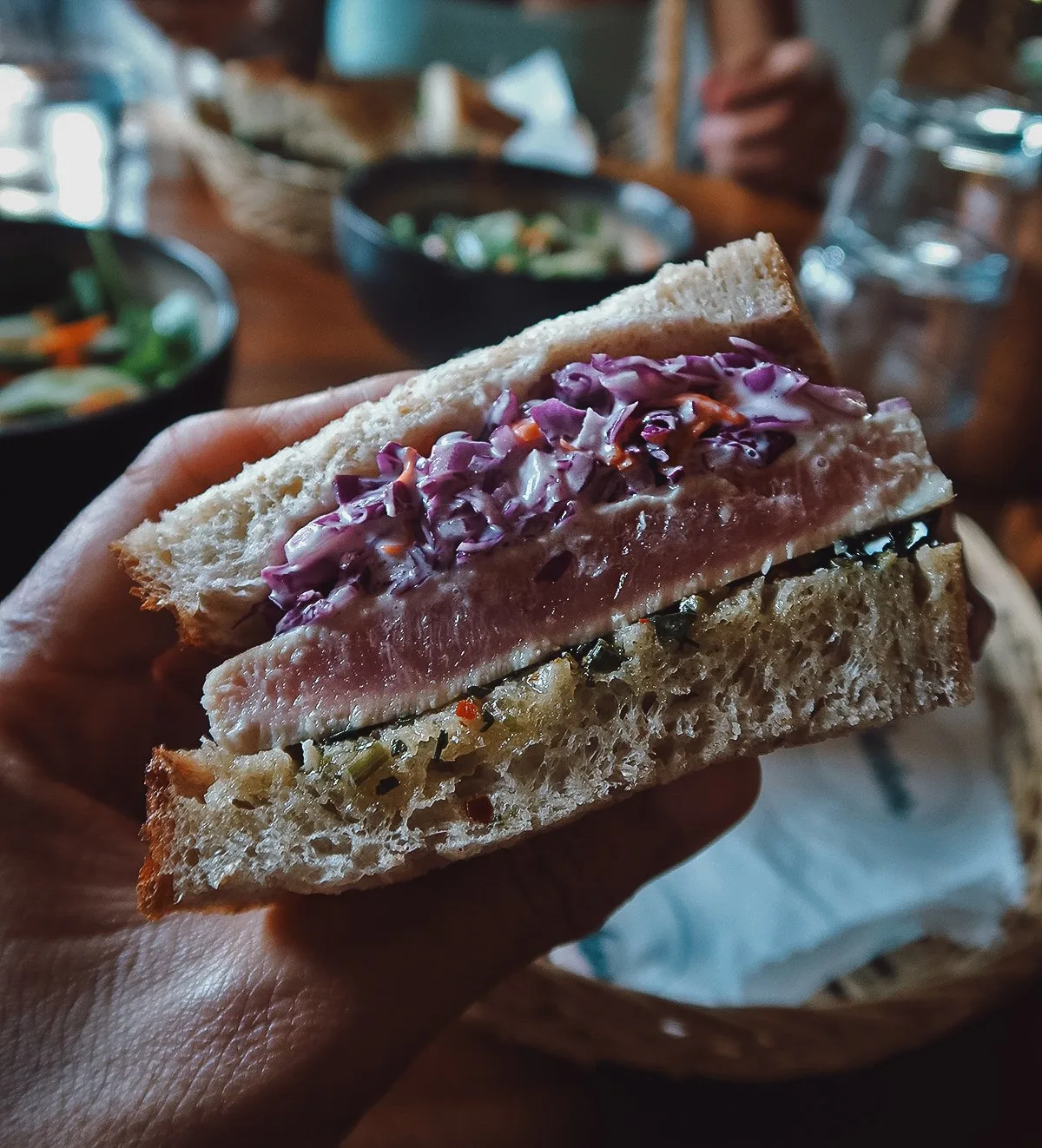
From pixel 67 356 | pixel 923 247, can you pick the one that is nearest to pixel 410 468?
pixel 67 356

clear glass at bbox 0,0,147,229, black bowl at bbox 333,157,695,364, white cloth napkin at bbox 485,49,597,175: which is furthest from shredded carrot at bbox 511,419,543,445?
clear glass at bbox 0,0,147,229

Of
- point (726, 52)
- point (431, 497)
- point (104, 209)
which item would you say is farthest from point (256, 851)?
point (726, 52)

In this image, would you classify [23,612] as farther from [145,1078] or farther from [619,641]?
[619,641]

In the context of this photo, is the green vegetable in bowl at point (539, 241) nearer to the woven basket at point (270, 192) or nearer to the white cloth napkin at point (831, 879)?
the woven basket at point (270, 192)

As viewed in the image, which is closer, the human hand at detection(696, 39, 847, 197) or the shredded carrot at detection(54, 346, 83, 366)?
the shredded carrot at detection(54, 346, 83, 366)

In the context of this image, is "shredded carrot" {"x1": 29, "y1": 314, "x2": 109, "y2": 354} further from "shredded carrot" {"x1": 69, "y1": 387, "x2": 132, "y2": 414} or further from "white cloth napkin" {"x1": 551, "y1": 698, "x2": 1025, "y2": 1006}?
"white cloth napkin" {"x1": 551, "y1": 698, "x2": 1025, "y2": 1006}
